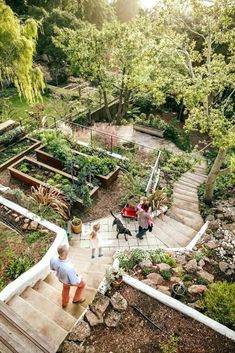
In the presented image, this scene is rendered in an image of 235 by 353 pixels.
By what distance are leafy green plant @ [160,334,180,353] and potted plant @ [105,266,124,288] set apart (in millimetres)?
1456

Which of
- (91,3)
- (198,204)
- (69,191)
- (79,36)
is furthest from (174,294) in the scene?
(91,3)

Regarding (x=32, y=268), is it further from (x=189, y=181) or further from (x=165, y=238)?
(x=189, y=181)

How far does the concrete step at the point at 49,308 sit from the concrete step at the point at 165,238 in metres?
3.99

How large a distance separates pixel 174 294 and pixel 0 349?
3571 mm

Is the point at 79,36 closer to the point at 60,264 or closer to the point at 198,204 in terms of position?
the point at 198,204

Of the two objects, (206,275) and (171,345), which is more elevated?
(171,345)

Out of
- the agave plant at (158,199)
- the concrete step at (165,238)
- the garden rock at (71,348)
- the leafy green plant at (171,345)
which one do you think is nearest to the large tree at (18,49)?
the agave plant at (158,199)

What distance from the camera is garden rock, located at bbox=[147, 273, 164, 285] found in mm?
6746

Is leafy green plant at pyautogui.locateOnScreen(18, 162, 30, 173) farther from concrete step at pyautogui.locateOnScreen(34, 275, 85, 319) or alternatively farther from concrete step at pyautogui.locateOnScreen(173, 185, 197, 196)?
concrete step at pyautogui.locateOnScreen(173, 185, 197, 196)

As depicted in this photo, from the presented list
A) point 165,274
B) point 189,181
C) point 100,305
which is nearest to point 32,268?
point 100,305

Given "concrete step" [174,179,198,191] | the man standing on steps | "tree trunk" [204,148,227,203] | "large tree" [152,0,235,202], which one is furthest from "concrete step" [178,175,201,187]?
the man standing on steps

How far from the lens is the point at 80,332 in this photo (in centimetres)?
538

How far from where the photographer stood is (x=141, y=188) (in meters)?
10.5

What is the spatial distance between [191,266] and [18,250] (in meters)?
4.20
